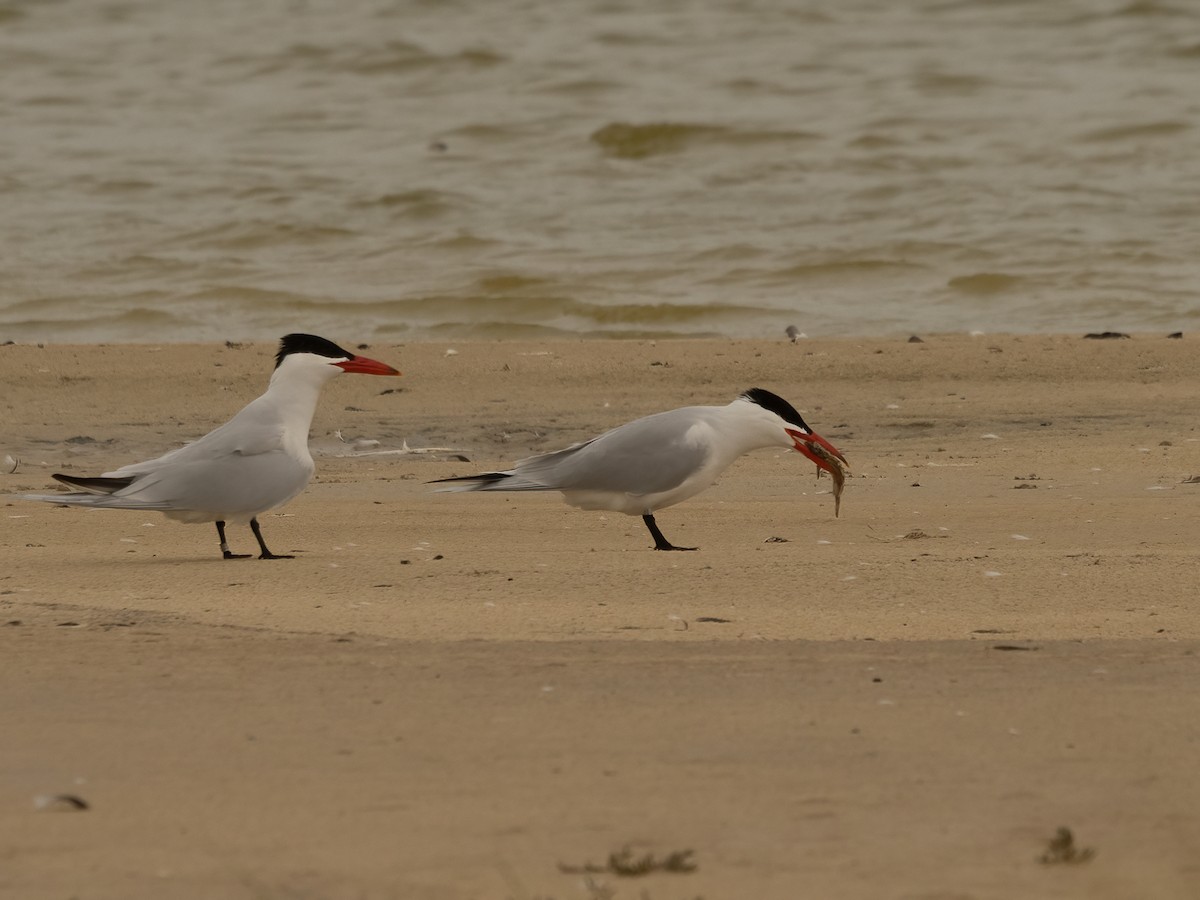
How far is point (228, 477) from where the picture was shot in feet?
20.1

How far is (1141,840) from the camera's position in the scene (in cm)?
320

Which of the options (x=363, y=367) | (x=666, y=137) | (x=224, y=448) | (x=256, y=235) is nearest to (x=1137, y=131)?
(x=666, y=137)

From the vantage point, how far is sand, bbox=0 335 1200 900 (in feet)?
10.3

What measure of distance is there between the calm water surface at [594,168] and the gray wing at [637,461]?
636 centimetres

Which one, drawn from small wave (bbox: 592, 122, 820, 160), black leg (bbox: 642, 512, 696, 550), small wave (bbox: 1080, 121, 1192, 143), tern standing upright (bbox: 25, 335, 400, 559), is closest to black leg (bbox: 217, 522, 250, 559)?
tern standing upright (bbox: 25, 335, 400, 559)

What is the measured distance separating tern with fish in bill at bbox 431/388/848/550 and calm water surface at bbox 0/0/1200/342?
627 cm

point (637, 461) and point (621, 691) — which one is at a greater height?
point (621, 691)

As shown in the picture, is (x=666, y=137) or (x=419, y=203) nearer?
(x=419, y=203)

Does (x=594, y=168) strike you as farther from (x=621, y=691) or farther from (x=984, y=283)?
(x=621, y=691)

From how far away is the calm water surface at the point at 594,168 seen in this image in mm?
14242

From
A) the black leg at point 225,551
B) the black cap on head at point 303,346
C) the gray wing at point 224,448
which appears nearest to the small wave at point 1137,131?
the black cap on head at point 303,346

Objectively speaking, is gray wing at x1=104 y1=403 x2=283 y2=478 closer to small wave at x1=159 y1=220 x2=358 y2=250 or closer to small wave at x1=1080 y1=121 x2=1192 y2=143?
small wave at x1=159 y1=220 x2=358 y2=250

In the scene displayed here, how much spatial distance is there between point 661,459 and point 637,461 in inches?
3.3

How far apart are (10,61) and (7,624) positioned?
2184 cm
